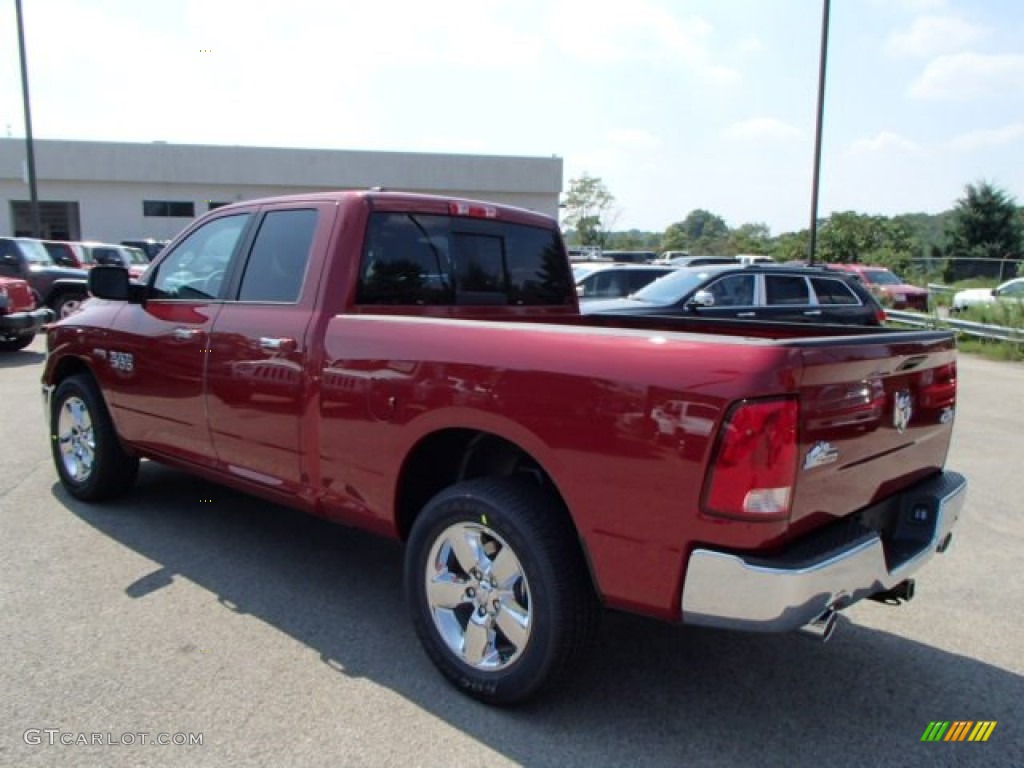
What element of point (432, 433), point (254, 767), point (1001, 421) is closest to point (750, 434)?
point (432, 433)

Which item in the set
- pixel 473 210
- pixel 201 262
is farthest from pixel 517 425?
pixel 201 262

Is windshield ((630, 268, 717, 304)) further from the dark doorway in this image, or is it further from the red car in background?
the dark doorway

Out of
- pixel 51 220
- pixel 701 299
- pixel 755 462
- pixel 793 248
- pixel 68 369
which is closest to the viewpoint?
pixel 755 462

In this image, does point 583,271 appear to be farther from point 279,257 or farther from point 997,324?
point 279,257

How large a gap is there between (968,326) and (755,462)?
1769 centimetres

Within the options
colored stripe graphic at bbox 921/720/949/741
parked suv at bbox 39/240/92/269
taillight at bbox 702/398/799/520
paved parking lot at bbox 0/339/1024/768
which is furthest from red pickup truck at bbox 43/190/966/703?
parked suv at bbox 39/240/92/269

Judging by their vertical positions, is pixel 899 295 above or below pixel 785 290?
below

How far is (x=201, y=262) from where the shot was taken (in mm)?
4520

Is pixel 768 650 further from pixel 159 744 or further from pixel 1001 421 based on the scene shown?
pixel 1001 421

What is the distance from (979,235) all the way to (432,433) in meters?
48.4

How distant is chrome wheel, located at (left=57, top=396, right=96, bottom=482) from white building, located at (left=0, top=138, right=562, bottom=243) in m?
37.6

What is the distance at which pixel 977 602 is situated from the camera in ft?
13.3

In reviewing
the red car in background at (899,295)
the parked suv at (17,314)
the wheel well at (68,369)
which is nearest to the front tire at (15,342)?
the parked suv at (17,314)

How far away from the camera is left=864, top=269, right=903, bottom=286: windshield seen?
24.8m
